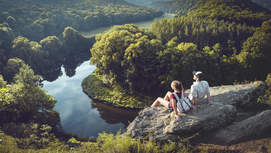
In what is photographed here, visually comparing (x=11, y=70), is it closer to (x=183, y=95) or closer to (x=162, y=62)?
(x=162, y=62)

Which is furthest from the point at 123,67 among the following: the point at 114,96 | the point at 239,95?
the point at 239,95

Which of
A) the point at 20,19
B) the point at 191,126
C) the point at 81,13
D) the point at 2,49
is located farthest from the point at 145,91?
the point at 81,13

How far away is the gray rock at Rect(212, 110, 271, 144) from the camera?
36.3 ft

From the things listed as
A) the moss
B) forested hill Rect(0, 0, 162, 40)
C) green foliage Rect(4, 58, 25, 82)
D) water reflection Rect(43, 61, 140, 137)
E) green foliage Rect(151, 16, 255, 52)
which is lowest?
water reflection Rect(43, 61, 140, 137)

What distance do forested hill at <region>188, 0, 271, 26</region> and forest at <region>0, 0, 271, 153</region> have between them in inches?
13.9

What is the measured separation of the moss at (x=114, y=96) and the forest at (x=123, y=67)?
201 millimetres

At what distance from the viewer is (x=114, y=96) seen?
40.2 m

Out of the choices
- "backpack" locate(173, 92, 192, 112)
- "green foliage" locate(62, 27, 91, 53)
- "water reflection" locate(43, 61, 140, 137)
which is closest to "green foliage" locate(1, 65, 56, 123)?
"water reflection" locate(43, 61, 140, 137)

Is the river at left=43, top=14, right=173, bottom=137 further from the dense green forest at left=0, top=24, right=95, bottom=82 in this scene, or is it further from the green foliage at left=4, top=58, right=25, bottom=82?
the dense green forest at left=0, top=24, right=95, bottom=82

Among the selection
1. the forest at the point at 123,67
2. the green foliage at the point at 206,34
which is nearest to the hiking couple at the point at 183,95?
the forest at the point at 123,67

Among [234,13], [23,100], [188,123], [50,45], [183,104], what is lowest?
[23,100]

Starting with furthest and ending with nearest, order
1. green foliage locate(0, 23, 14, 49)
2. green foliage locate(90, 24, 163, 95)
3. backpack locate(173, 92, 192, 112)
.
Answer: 1. green foliage locate(0, 23, 14, 49)
2. green foliage locate(90, 24, 163, 95)
3. backpack locate(173, 92, 192, 112)

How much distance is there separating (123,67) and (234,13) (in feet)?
183

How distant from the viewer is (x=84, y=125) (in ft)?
113
